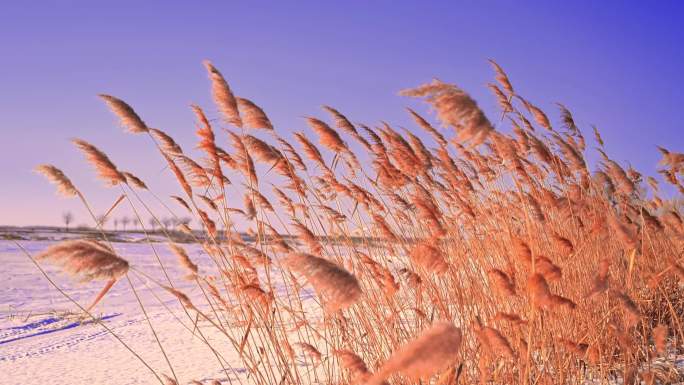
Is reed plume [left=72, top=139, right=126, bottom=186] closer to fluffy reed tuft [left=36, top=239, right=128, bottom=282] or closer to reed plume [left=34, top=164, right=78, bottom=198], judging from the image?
reed plume [left=34, top=164, right=78, bottom=198]

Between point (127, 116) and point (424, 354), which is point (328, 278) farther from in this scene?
point (127, 116)

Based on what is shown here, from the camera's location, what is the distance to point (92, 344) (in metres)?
5.38

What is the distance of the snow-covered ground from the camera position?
4152 millimetres

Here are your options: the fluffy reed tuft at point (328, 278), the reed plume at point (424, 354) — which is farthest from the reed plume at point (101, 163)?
the reed plume at point (424, 354)

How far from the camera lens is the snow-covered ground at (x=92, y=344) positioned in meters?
4.15

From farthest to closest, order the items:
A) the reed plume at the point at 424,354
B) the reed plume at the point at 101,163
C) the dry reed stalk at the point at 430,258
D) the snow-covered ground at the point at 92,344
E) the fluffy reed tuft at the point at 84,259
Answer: the snow-covered ground at the point at 92,344 → the reed plume at the point at 101,163 → the dry reed stalk at the point at 430,258 → the fluffy reed tuft at the point at 84,259 → the reed plume at the point at 424,354

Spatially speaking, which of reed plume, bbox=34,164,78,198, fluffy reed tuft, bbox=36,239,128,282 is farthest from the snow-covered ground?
fluffy reed tuft, bbox=36,239,128,282

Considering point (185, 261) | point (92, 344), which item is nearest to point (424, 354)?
point (185, 261)

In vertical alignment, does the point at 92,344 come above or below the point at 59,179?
below

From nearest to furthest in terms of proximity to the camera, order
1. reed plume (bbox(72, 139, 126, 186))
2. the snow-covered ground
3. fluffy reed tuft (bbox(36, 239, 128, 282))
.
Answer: fluffy reed tuft (bbox(36, 239, 128, 282)) < reed plume (bbox(72, 139, 126, 186)) < the snow-covered ground

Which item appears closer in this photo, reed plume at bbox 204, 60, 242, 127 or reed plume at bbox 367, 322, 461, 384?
reed plume at bbox 367, 322, 461, 384

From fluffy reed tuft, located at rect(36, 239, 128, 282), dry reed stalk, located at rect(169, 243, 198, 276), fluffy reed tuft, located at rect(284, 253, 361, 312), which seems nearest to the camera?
fluffy reed tuft, located at rect(284, 253, 361, 312)

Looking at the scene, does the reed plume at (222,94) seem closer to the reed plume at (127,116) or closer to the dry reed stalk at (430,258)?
the reed plume at (127,116)

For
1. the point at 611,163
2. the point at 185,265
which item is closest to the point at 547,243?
the point at 611,163
